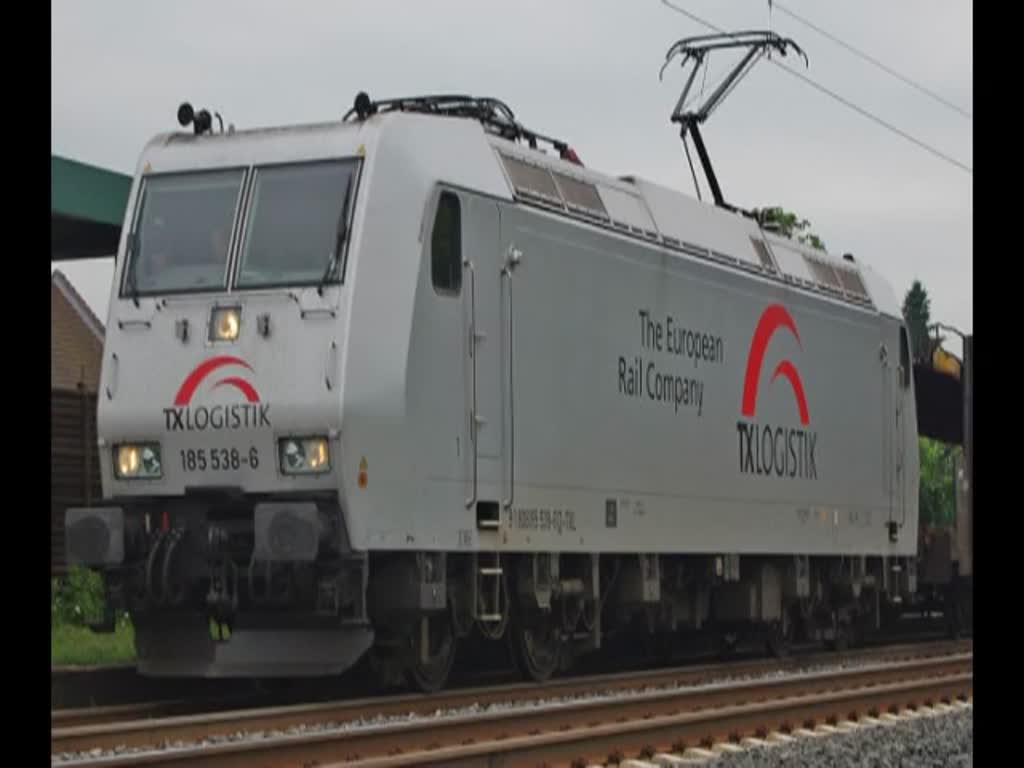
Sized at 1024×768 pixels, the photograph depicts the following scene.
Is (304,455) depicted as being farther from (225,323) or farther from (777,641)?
(777,641)

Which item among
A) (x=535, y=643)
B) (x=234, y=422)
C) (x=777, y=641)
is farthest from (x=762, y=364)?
(x=234, y=422)

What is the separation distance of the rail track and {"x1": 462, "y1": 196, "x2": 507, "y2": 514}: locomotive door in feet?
4.94

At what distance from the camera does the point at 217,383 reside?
13.2m

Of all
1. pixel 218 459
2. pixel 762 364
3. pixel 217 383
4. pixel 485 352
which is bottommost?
pixel 218 459

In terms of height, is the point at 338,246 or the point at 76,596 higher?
the point at 338,246

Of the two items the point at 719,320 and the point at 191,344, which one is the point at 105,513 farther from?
the point at 719,320

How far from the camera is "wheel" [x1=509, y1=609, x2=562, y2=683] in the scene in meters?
15.2

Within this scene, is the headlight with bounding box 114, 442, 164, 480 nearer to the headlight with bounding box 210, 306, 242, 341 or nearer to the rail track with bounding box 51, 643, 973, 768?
the headlight with bounding box 210, 306, 242, 341

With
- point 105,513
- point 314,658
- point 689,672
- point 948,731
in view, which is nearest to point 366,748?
point 314,658

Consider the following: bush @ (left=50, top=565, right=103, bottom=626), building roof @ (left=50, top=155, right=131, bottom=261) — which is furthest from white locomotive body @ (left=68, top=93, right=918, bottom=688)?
bush @ (left=50, top=565, right=103, bottom=626)

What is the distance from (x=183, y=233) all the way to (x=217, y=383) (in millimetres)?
1231

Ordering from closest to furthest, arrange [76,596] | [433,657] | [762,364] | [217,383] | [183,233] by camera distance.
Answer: [217,383] < [183,233] < [433,657] < [762,364] < [76,596]

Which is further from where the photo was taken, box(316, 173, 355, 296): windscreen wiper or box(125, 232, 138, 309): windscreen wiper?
box(125, 232, 138, 309): windscreen wiper

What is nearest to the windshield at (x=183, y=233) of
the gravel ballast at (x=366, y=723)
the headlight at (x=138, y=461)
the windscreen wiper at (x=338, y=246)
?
the windscreen wiper at (x=338, y=246)
